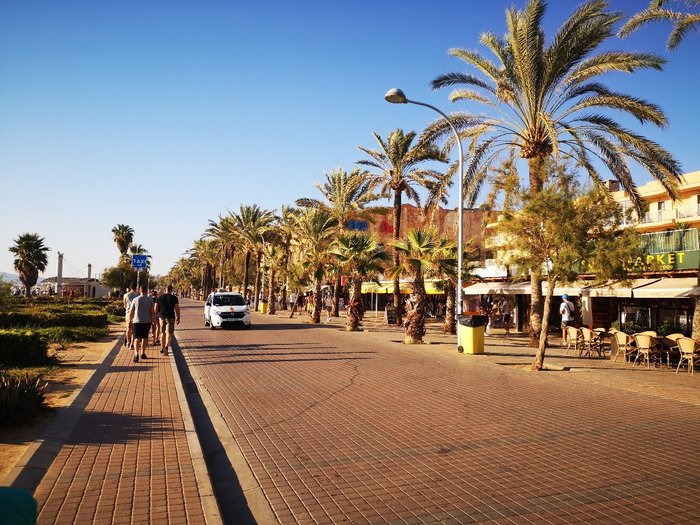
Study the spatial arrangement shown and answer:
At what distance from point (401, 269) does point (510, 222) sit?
653 cm

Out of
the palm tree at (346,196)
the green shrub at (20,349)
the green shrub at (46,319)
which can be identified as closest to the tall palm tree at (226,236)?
the palm tree at (346,196)

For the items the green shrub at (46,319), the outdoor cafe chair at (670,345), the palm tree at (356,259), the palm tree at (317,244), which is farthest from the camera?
the palm tree at (317,244)

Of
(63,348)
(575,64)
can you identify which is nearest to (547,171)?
(575,64)

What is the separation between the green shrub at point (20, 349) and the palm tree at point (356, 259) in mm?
15537

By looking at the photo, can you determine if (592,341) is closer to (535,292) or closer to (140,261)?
(535,292)

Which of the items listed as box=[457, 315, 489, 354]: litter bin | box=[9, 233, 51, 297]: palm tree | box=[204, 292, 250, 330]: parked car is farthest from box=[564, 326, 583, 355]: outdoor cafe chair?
box=[9, 233, 51, 297]: palm tree

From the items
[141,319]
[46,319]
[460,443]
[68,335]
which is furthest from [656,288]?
[46,319]

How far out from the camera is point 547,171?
14680 millimetres

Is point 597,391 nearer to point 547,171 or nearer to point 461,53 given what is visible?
point 547,171

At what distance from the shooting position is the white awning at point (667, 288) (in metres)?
17.2

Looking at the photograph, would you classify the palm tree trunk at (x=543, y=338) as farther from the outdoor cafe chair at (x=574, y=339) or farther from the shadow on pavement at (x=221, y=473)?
the shadow on pavement at (x=221, y=473)

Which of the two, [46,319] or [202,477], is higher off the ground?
[46,319]

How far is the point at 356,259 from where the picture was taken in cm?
2603

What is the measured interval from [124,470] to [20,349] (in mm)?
7884
